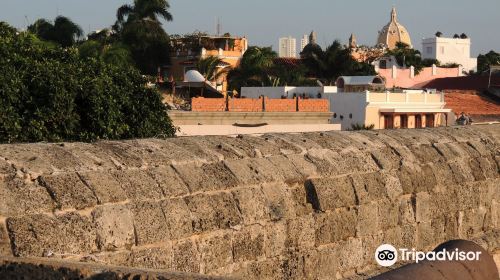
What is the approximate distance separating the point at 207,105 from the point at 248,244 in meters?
26.2

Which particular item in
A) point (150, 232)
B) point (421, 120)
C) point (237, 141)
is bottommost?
point (421, 120)

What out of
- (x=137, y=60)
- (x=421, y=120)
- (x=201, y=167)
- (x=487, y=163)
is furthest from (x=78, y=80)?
(x=137, y=60)

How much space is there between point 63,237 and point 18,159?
36 cm

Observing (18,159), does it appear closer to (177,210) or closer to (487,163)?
(177,210)

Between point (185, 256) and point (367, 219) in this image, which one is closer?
point (185, 256)

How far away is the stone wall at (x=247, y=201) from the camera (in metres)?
2.76

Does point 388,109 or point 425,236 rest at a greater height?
point 425,236

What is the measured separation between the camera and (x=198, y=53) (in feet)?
170

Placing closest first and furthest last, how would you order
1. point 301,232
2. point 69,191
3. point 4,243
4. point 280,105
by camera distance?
point 4,243, point 69,191, point 301,232, point 280,105

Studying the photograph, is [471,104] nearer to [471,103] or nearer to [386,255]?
[471,103]

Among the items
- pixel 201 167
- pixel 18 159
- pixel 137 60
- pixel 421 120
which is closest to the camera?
pixel 18 159

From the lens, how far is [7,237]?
2.53m

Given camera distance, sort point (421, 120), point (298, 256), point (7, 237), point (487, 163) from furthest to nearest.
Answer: point (421, 120), point (487, 163), point (298, 256), point (7, 237)

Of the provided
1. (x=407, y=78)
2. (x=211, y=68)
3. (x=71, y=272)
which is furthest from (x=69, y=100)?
(x=407, y=78)
